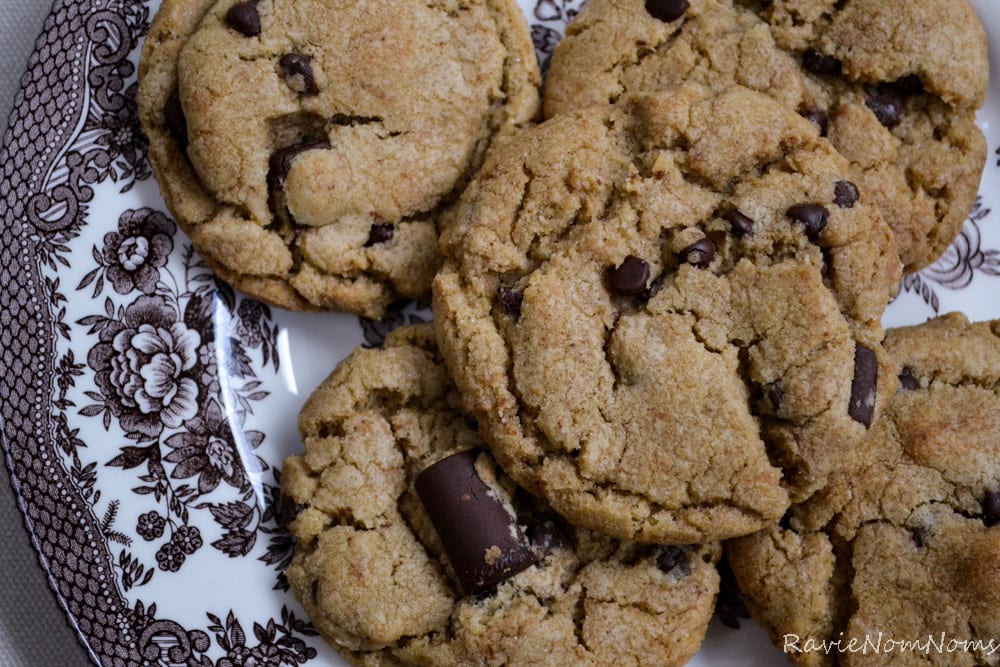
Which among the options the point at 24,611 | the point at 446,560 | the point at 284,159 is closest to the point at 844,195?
the point at 446,560

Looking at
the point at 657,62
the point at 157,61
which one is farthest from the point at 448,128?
the point at 157,61

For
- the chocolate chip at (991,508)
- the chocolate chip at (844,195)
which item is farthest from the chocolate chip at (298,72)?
the chocolate chip at (991,508)

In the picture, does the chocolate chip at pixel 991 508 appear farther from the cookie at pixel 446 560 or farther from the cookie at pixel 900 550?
the cookie at pixel 446 560

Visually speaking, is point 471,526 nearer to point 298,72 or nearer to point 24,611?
point 298,72

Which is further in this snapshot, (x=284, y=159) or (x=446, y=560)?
(x=284, y=159)

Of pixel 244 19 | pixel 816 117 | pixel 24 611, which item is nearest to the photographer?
pixel 244 19

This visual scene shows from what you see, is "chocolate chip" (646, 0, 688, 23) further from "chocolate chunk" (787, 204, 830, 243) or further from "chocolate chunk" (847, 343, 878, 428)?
"chocolate chunk" (847, 343, 878, 428)

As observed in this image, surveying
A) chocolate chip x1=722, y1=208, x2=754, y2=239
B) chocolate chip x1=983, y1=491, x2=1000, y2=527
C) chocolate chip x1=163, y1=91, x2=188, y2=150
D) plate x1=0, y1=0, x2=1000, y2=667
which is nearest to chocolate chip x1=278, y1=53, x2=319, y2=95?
chocolate chip x1=163, y1=91, x2=188, y2=150
